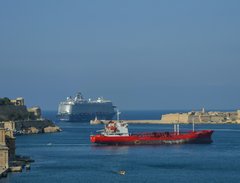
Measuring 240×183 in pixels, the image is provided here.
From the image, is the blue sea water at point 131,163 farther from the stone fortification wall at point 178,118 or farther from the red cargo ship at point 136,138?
the stone fortification wall at point 178,118

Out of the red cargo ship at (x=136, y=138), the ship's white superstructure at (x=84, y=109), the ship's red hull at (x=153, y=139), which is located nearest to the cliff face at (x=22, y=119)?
the red cargo ship at (x=136, y=138)

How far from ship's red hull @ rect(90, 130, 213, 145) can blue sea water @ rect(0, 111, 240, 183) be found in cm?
123

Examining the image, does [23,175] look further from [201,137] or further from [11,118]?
[11,118]

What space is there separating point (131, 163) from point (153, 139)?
23302 millimetres

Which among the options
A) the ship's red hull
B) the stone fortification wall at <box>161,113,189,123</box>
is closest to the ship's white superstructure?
the stone fortification wall at <box>161,113,189,123</box>

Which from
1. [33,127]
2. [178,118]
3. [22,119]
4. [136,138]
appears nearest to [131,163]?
[136,138]

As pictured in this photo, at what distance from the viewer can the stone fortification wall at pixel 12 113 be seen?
363 feet

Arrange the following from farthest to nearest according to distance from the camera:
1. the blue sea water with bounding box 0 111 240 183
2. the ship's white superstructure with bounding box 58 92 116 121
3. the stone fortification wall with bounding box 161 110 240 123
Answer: the ship's white superstructure with bounding box 58 92 116 121, the stone fortification wall with bounding box 161 110 240 123, the blue sea water with bounding box 0 111 240 183

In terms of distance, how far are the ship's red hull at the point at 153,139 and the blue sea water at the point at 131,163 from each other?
1.23m

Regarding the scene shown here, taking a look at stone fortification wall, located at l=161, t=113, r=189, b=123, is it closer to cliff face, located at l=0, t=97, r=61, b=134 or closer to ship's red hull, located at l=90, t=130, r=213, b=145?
cliff face, located at l=0, t=97, r=61, b=134

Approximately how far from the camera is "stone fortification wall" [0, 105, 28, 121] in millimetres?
110625

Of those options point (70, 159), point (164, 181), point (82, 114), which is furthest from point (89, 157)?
point (82, 114)

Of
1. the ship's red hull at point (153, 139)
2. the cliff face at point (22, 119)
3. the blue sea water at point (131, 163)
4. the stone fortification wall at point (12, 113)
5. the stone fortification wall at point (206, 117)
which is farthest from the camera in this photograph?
→ the stone fortification wall at point (206, 117)

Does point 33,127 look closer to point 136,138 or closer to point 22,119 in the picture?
point 22,119
